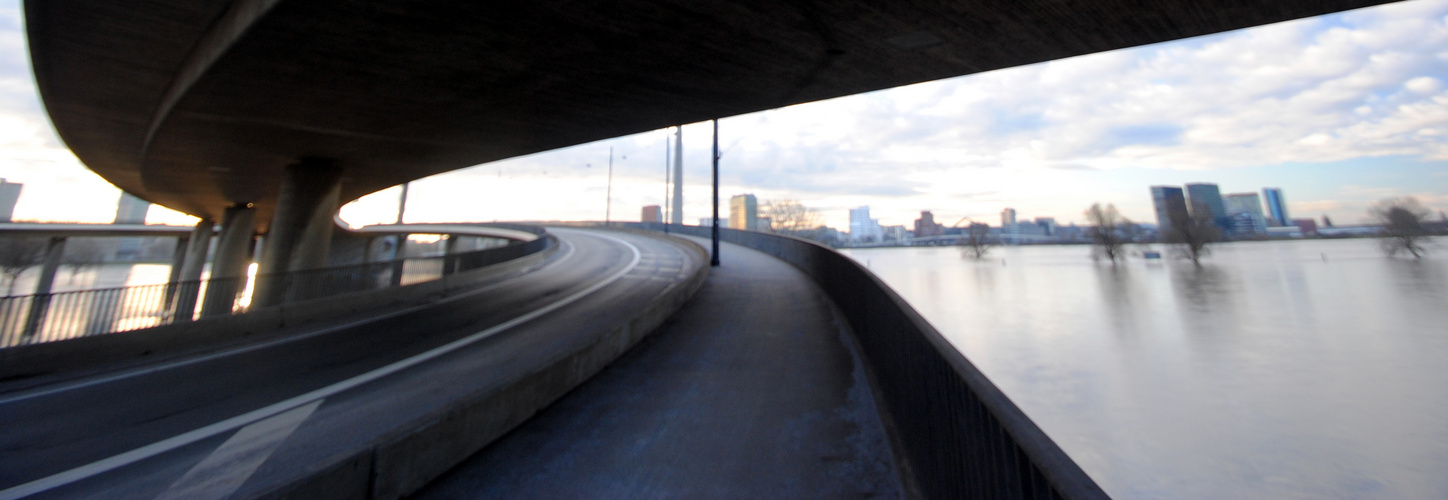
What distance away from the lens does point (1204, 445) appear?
1367 inches

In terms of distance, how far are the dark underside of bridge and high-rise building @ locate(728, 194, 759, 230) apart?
86.8m

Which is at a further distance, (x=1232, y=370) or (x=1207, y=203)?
→ (x=1207, y=203)

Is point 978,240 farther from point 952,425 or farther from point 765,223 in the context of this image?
point 952,425

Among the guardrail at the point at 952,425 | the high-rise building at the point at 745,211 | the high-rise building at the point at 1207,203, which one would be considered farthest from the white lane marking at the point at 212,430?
the high-rise building at the point at 1207,203

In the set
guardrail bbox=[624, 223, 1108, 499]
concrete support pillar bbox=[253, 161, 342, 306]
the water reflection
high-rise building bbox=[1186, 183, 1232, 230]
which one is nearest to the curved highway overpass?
guardrail bbox=[624, 223, 1108, 499]

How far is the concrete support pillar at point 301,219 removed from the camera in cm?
1850

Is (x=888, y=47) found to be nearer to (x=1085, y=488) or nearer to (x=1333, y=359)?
(x=1085, y=488)

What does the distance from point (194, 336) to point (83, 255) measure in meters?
136

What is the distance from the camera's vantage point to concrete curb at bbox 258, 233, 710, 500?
3459 mm

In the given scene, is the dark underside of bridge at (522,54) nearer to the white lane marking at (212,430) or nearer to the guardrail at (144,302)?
the guardrail at (144,302)

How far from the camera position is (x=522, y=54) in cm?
880

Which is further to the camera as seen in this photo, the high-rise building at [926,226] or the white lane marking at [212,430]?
the high-rise building at [926,226]

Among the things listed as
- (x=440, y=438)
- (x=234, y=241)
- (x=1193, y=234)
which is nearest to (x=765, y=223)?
(x=1193, y=234)

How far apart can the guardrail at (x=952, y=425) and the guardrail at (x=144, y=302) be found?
530 inches
